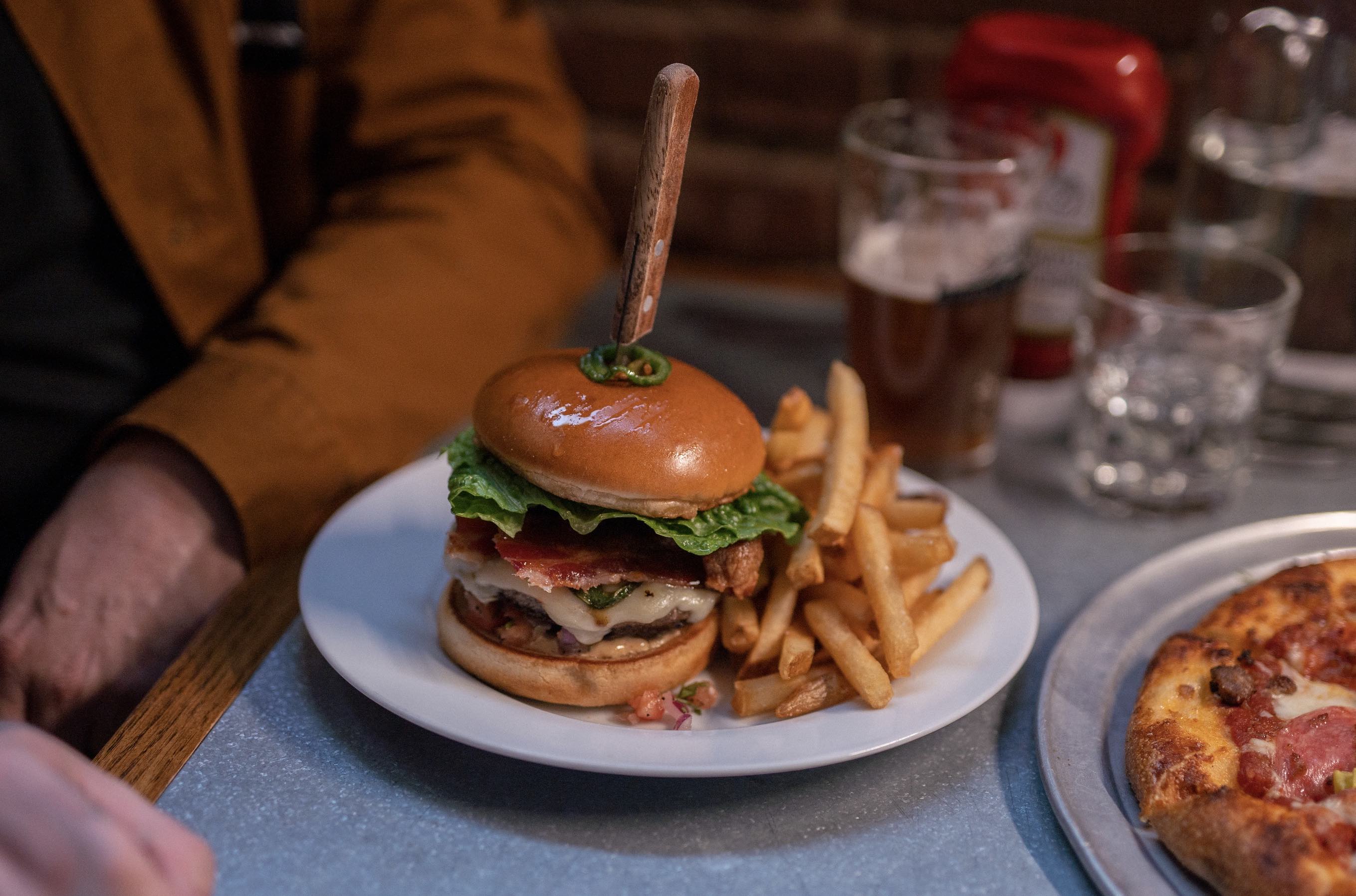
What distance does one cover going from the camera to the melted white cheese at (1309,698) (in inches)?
52.1

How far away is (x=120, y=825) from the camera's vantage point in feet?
3.21

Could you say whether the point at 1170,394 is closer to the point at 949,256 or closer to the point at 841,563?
the point at 949,256

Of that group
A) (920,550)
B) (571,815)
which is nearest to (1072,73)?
(920,550)

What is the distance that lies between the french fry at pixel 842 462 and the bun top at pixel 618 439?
0.36 feet

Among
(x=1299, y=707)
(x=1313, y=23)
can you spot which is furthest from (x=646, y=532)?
(x=1313, y=23)

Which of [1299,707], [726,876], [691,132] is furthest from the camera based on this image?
[691,132]

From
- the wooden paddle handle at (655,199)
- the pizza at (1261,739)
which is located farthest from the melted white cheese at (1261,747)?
the wooden paddle handle at (655,199)

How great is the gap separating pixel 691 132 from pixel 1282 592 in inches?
85.5

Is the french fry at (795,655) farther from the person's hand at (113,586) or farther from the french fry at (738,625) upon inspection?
the person's hand at (113,586)

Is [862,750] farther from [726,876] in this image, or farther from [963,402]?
[963,402]

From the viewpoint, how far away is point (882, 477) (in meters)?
1.60

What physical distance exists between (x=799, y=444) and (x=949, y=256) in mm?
560

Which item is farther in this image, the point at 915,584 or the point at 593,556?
the point at 915,584

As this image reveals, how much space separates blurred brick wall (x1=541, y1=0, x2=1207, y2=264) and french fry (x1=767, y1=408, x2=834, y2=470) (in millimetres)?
1333
